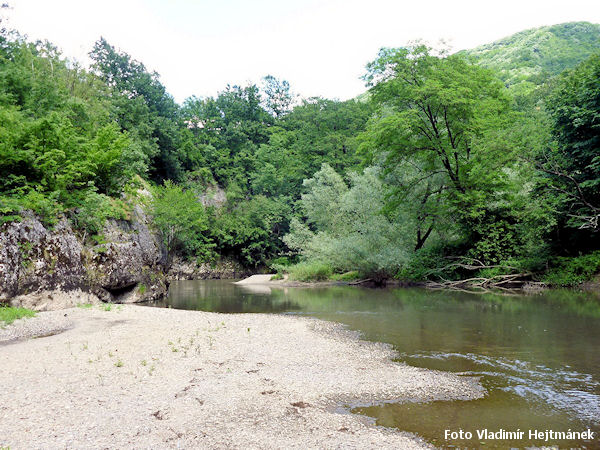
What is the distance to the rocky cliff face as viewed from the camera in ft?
39.1

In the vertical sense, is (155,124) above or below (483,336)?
above

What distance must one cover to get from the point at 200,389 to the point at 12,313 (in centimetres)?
798

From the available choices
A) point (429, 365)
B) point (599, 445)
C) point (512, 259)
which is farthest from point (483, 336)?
point (512, 259)

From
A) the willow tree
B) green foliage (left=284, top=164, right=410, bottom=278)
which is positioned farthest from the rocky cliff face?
the willow tree

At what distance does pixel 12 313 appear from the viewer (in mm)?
10539

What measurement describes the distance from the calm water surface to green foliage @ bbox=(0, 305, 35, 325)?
21.6ft

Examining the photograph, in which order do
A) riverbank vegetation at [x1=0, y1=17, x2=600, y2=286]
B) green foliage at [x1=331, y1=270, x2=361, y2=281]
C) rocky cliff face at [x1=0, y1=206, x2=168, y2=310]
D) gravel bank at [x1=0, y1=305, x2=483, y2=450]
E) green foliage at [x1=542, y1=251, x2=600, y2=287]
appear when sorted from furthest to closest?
green foliage at [x1=331, y1=270, x2=361, y2=281]
green foliage at [x1=542, y1=251, x2=600, y2=287]
riverbank vegetation at [x1=0, y1=17, x2=600, y2=286]
rocky cliff face at [x1=0, y1=206, x2=168, y2=310]
gravel bank at [x1=0, y1=305, x2=483, y2=450]

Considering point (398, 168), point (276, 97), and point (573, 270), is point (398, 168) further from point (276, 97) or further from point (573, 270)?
point (276, 97)

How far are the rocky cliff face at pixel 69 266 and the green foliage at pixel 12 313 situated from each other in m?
0.66

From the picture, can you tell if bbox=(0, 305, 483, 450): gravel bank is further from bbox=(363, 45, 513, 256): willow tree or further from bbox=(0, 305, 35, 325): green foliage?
bbox=(363, 45, 513, 256): willow tree

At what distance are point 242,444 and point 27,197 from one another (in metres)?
13.0

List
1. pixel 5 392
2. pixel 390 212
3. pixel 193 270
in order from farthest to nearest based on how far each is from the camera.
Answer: pixel 193 270 < pixel 390 212 < pixel 5 392

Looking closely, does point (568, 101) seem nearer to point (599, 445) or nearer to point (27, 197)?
point (599, 445)

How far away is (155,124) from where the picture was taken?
37.6 m
